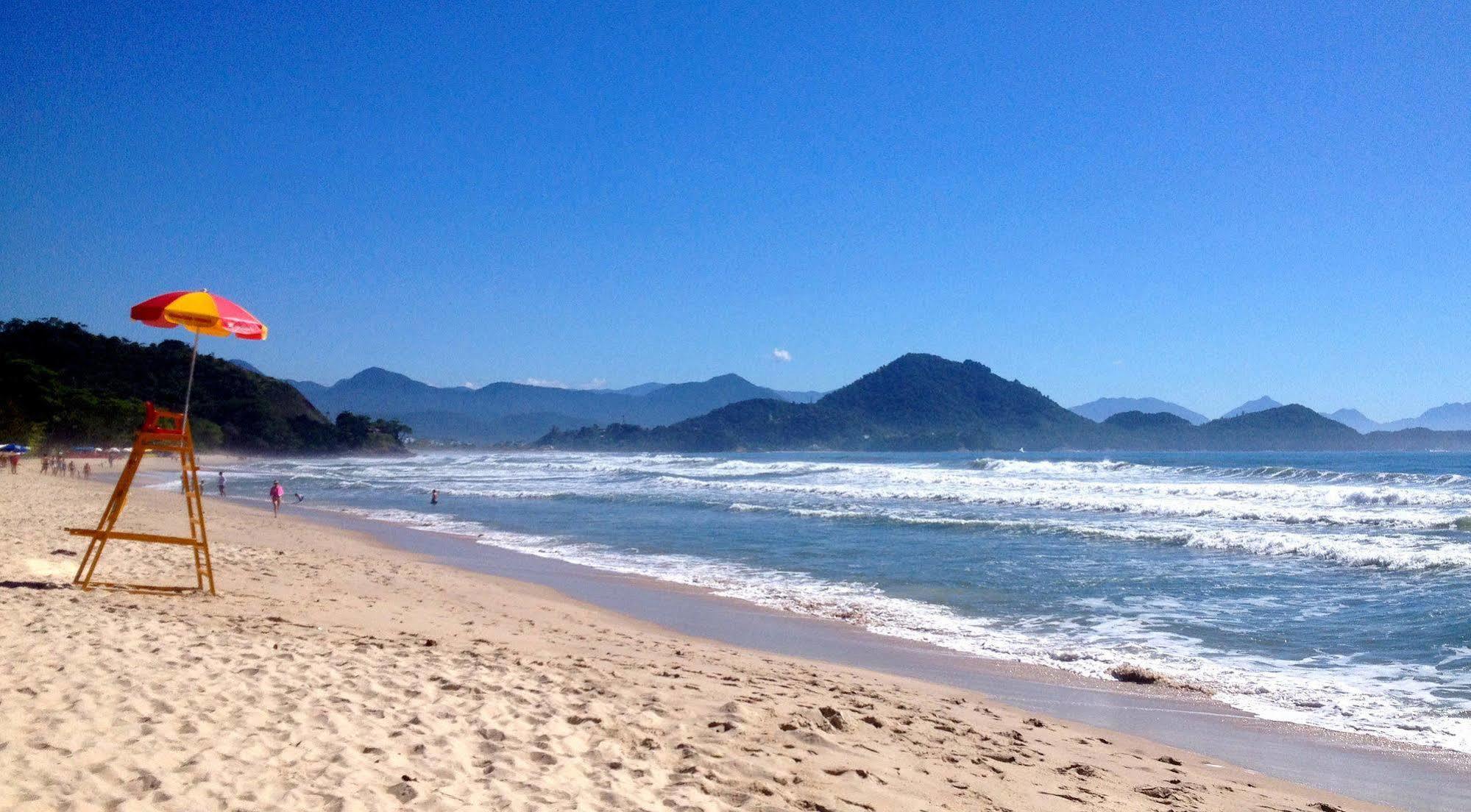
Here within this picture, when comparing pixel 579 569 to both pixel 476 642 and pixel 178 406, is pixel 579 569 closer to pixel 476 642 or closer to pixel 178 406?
pixel 476 642

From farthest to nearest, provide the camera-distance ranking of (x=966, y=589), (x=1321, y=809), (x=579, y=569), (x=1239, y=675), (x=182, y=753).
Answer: (x=579, y=569) → (x=966, y=589) → (x=1239, y=675) → (x=1321, y=809) → (x=182, y=753)

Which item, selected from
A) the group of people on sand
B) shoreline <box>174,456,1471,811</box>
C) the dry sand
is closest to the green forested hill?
the group of people on sand

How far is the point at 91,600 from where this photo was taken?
714 centimetres

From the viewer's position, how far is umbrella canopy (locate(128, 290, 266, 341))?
24.3 feet

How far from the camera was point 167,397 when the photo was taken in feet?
273

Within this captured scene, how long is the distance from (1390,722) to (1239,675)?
133 centimetres

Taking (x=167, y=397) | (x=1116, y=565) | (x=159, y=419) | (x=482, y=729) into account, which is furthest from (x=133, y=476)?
(x=167, y=397)

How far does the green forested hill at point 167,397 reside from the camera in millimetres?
55875

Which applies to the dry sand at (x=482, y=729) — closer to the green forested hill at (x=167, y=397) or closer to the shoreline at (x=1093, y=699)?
the shoreline at (x=1093, y=699)

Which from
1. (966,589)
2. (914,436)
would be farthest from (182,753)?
(914,436)

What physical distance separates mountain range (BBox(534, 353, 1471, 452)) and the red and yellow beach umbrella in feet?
437

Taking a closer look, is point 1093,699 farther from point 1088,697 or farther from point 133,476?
point 133,476

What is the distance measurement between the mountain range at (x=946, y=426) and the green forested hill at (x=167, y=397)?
53.6 m

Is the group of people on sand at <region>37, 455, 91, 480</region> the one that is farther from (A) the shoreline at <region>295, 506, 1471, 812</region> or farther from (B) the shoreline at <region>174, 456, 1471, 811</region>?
(A) the shoreline at <region>295, 506, 1471, 812</region>
